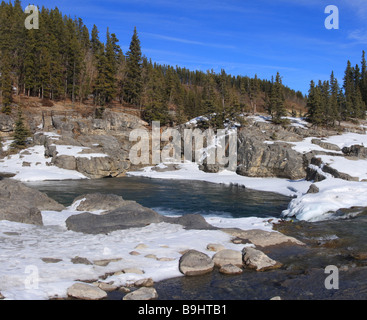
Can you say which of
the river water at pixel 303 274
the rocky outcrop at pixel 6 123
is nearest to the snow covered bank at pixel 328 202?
the river water at pixel 303 274

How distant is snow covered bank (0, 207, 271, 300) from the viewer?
299 inches

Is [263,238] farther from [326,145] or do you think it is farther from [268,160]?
[326,145]

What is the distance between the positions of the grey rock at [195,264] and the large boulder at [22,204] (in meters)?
8.21

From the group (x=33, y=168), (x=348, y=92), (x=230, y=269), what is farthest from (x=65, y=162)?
(x=348, y=92)

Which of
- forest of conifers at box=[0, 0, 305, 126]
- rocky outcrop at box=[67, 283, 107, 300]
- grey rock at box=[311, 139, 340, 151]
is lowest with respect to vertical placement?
rocky outcrop at box=[67, 283, 107, 300]

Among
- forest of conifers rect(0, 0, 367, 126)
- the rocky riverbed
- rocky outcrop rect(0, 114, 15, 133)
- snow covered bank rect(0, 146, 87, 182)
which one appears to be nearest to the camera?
the rocky riverbed

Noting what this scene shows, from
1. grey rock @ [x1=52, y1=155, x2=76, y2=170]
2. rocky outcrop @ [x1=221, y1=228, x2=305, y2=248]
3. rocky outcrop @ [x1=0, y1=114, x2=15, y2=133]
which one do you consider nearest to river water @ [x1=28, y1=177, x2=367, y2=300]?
rocky outcrop @ [x1=221, y1=228, x2=305, y2=248]

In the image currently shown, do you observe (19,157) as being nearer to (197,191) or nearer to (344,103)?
(197,191)

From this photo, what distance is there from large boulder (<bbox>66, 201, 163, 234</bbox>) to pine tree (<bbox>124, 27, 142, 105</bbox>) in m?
57.4

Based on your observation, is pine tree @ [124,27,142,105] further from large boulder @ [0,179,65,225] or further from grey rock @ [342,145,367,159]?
large boulder @ [0,179,65,225]

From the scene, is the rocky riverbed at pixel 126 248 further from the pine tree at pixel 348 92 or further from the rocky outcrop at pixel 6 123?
the pine tree at pixel 348 92

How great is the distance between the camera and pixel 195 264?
9359 millimetres

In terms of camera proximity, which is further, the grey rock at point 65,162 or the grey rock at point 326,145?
the grey rock at point 326,145

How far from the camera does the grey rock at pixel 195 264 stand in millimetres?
9125
